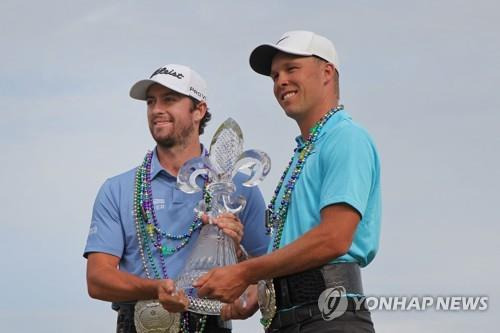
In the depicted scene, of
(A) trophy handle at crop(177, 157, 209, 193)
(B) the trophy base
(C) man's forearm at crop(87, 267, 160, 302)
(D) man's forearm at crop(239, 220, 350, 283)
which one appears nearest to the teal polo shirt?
(D) man's forearm at crop(239, 220, 350, 283)

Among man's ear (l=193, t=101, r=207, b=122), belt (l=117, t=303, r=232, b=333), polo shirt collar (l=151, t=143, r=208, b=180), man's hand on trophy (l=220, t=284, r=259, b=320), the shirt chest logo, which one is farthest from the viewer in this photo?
man's ear (l=193, t=101, r=207, b=122)

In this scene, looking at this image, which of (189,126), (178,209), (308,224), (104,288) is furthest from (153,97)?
(308,224)

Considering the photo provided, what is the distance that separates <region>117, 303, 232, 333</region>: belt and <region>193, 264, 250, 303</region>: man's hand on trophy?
4.34ft

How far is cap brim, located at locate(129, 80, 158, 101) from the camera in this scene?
23.3 feet

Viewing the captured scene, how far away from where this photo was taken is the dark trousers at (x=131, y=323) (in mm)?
6578

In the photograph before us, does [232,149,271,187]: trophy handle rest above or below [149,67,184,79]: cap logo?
below

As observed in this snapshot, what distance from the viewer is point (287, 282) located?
5355mm

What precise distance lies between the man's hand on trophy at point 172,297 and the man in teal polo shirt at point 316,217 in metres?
0.46

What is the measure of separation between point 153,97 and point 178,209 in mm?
852

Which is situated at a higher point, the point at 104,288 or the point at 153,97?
the point at 153,97

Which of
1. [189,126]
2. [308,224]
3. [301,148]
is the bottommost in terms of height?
[308,224]

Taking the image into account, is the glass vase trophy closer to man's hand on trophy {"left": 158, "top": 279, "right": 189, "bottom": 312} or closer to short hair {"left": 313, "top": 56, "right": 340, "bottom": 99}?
man's hand on trophy {"left": 158, "top": 279, "right": 189, "bottom": 312}

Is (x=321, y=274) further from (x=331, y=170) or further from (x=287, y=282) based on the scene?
(x=331, y=170)

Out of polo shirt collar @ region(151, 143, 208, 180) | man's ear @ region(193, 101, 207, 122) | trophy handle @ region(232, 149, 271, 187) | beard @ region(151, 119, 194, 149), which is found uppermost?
man's ear @ region(193, 101, 207, 122)
